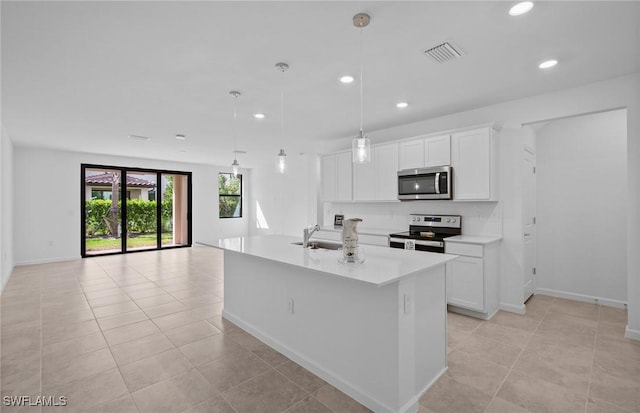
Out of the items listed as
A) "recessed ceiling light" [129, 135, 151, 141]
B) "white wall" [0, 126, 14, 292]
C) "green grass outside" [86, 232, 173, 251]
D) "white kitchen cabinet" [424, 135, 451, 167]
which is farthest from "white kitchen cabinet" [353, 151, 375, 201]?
"green grass outside" [86, 232, 173, 251]

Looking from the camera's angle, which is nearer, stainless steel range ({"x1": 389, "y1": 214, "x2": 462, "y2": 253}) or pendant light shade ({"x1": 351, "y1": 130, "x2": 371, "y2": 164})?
pendant light shade ({"x1": 351, "y1": 130, "x2": 371, "y2": 164})

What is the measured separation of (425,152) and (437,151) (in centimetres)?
18

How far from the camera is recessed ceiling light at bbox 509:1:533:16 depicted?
6.25 feet

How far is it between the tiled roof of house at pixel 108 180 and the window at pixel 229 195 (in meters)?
2.03

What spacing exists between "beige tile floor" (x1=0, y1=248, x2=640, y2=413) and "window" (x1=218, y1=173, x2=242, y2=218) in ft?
18.5

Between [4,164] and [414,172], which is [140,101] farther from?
[414,172]

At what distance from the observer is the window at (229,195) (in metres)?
9.69

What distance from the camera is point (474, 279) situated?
3.49 meters

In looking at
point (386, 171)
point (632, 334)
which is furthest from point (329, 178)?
point (632, 334)

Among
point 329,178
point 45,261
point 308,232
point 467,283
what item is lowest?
point 45,261

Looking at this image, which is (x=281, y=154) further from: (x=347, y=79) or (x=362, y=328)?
(x=362, y=328)

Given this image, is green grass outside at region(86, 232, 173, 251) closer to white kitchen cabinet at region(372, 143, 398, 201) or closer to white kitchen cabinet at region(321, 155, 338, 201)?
white kitchen cabinet at region(321, 155, 338, 201)

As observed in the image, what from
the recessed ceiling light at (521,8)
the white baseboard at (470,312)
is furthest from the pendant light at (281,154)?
the white baseboard at (470,312)

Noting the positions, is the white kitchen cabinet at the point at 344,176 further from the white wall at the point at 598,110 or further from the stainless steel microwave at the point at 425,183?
the white wall at the point at 598,110
